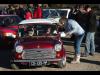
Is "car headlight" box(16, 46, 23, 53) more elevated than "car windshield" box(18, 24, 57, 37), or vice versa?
"car windshield" box(18, 24, 57, 37)

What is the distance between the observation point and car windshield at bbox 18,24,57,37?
11.7 metres

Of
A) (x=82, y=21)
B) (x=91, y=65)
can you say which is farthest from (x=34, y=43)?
(x=82, y=21)

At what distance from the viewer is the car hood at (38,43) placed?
10.7 metres

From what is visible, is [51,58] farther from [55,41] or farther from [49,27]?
[49,27]

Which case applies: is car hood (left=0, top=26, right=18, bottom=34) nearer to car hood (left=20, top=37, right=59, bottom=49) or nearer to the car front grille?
car hood (left=20, top=37, right=59, bottom=49)

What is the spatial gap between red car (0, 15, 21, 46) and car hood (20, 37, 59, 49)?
3893 millimetres

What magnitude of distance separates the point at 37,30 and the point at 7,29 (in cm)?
363

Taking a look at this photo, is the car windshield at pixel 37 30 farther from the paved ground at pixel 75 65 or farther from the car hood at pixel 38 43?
the paved ground at pixel 75 65

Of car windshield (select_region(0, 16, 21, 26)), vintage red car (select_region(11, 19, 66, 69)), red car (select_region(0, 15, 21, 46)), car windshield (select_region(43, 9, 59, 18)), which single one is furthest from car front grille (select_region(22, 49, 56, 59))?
car windshield (select_region(43, 9, 59, 18))

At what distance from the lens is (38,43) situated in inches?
422

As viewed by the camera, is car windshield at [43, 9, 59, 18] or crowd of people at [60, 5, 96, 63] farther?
car windshield at [43, 9, 59, 18]

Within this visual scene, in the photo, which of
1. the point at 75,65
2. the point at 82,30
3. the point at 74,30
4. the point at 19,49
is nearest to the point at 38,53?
the point at 19,49

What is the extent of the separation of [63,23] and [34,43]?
133cm

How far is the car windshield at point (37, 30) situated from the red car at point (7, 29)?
3.01 m
